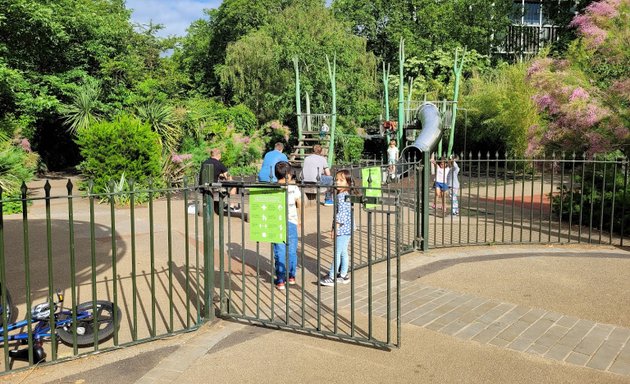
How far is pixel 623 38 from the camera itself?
1191cm

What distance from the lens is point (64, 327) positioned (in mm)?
4996

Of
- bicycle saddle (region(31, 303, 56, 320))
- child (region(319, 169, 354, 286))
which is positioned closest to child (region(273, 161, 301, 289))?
child (region(319, 169, 354, 286))

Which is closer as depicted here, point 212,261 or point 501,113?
point 212,261

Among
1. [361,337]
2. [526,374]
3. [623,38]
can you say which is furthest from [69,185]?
[623,38]

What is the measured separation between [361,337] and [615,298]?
11.1ft

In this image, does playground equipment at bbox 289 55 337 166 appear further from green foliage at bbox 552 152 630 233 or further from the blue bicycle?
the blue bicycle

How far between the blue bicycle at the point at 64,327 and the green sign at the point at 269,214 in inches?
58.4

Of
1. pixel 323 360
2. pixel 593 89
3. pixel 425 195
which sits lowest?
pixel 323 360

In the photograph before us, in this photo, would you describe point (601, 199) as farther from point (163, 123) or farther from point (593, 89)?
point (163, 123)

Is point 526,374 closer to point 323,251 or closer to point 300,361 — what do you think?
point 300,361

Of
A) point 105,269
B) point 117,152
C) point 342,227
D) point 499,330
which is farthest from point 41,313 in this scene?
point 117,152

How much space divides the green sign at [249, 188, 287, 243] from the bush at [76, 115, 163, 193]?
9797mm

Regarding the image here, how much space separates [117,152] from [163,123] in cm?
365

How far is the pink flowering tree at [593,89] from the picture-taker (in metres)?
11.5
